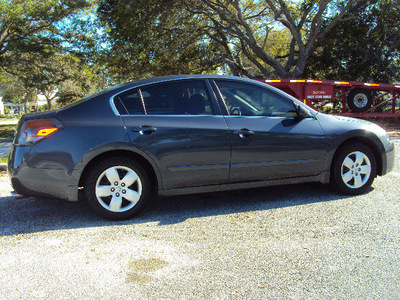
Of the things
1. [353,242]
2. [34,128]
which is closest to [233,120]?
[353,242]

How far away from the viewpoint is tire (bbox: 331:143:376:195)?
15.7 ft

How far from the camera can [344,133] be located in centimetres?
475

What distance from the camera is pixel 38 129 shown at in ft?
12.8

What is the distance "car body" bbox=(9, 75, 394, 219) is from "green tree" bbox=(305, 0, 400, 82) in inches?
569

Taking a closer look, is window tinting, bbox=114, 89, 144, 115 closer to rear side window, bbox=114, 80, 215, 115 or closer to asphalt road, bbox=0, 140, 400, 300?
rear side window, bbox=114, 80, 215, 115

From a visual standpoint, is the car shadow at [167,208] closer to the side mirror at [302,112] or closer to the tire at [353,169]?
the tire at [353,169]

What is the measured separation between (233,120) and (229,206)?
1.06 meters

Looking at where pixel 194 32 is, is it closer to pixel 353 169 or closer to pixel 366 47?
pixel 366 47

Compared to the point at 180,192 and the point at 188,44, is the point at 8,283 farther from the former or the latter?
the point at 188,44

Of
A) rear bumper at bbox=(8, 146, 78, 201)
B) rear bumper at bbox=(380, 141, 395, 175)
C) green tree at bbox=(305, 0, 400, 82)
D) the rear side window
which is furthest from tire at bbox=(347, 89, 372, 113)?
rear bumper at bbox=(8, 146, 78, 201)

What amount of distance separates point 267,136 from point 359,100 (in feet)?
35.1

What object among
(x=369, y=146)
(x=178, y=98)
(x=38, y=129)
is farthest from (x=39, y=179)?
(x=369, y=146)

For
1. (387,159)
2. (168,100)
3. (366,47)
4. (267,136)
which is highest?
(366,47)

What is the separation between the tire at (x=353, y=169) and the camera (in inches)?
188
